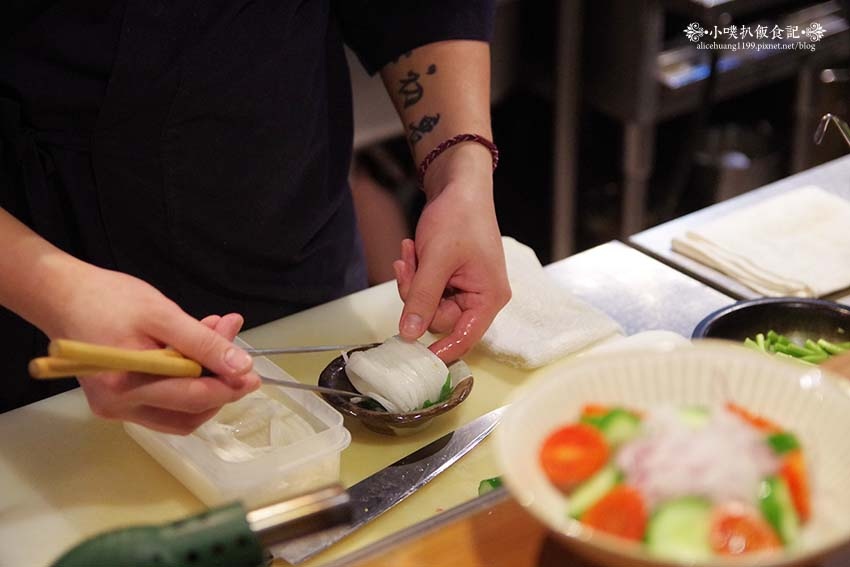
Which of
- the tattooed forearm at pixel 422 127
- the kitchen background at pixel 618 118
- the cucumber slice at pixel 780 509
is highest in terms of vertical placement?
the cucumber slice at pixel 780 509

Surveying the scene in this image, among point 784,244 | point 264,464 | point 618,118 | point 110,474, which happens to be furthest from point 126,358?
point 618,118

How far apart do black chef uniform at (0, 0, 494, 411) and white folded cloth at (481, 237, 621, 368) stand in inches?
14.2

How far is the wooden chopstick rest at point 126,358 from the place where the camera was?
2.81 ft

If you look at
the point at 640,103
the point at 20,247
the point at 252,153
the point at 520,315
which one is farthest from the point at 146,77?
the point at 640,103

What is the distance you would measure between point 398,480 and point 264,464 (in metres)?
0.16

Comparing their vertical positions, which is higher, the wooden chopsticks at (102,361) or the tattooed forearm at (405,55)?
the tattooed forearm at (405,55)

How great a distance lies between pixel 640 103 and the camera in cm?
309

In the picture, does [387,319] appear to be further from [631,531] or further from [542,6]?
[542,6]

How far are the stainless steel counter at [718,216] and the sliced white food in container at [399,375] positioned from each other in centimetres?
57

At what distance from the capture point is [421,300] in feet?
4.37

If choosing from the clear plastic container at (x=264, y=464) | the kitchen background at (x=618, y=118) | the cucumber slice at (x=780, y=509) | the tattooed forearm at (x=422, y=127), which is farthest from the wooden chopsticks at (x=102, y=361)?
the kitchen background at (x=618, y=118)

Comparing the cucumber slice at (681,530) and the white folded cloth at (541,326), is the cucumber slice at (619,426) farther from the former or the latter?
the white folded cloth at (541,326)

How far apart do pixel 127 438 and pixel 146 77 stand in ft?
1.57

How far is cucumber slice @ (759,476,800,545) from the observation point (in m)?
0.68
